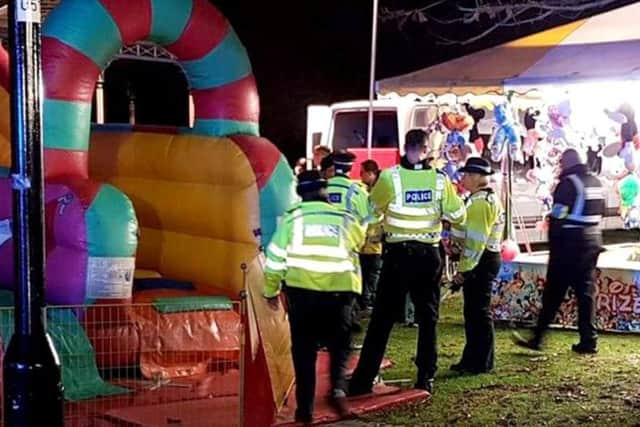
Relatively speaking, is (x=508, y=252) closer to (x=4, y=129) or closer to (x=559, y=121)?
(x=559, y=121)

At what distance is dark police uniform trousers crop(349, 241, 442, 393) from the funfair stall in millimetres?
3413

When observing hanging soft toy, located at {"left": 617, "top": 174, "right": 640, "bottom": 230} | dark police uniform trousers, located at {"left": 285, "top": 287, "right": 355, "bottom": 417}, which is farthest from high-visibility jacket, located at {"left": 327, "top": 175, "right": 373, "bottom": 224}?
hanging soft toy, located at {"left": 617, "top": 174, "right": 640, "bottom": 230}

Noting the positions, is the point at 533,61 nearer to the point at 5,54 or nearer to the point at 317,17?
the point at 5,54

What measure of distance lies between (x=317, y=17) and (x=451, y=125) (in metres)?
14.0

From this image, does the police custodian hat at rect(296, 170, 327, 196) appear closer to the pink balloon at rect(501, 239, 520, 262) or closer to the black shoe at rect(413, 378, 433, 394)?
the black shoe at rect(413, 378, 433, 394)

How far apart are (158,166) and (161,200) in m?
0.33

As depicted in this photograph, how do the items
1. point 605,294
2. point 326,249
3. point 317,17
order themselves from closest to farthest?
point 326,249 < point 605,294 < point 317,17

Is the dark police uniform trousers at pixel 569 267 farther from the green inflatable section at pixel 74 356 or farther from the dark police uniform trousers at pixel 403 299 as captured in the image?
the green inflatable section at pixel 74 356

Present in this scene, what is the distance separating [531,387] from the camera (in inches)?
345

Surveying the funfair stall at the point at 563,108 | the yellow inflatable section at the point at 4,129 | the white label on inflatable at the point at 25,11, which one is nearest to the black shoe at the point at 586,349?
the funfair stall at the point at 563,108

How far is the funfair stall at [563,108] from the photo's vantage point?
441 inches

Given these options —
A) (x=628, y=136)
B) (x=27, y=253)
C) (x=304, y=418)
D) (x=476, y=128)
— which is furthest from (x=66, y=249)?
(x=476, y=128)

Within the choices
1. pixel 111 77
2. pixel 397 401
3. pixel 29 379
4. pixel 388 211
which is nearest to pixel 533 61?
pixel 388 211

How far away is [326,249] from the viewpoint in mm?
7059
